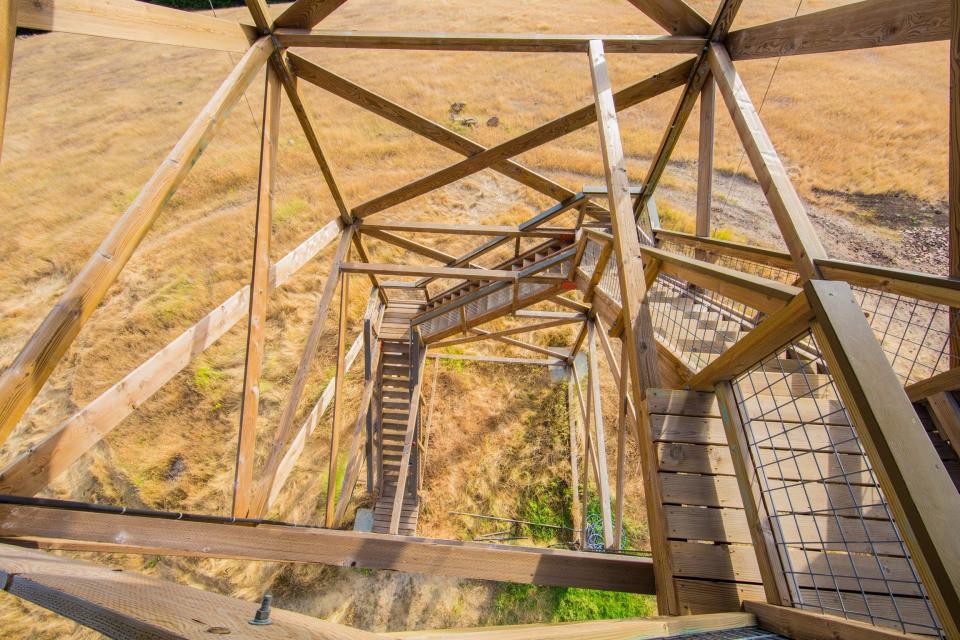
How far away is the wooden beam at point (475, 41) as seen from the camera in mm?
4051

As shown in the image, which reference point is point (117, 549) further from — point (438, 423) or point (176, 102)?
point (176, 102)

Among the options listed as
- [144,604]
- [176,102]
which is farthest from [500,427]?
[176,102]

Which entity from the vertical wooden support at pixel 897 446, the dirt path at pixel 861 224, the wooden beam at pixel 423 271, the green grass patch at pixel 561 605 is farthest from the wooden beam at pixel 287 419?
the dirt path at pixel 861 224

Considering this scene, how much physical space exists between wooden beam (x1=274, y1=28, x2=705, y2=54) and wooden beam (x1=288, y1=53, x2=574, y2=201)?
0.75ft

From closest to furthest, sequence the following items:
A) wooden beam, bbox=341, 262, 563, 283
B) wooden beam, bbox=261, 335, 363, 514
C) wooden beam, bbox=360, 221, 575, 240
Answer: wooden beam, bbox=261, 335, 363, 514
wooden beam, bbox=341, 262, 563, 283
wooden beam, bbox=360, 221, 575, 240

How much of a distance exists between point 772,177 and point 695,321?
2.49m

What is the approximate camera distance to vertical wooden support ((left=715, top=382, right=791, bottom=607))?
185 centimetres

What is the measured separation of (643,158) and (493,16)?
51.1ft

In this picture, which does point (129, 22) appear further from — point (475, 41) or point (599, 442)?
point (599, 442)

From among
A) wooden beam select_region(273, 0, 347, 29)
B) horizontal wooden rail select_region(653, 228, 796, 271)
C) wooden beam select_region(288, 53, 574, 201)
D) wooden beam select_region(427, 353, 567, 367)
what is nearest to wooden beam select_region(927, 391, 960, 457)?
horizontal wooden rail select_region(653, 228, 796, 271)

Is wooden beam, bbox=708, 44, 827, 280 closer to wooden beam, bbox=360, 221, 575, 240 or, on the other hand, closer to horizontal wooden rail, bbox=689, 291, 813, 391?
horizontal wooden rail, bbox=689, 291, 813, 391

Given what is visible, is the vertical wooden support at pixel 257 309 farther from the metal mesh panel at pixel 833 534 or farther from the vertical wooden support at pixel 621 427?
the metal mesh panel at pixel 833 534

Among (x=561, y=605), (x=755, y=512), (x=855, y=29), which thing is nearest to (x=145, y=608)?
(x=755, y=512)

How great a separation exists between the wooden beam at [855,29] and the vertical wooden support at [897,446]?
240 cm
